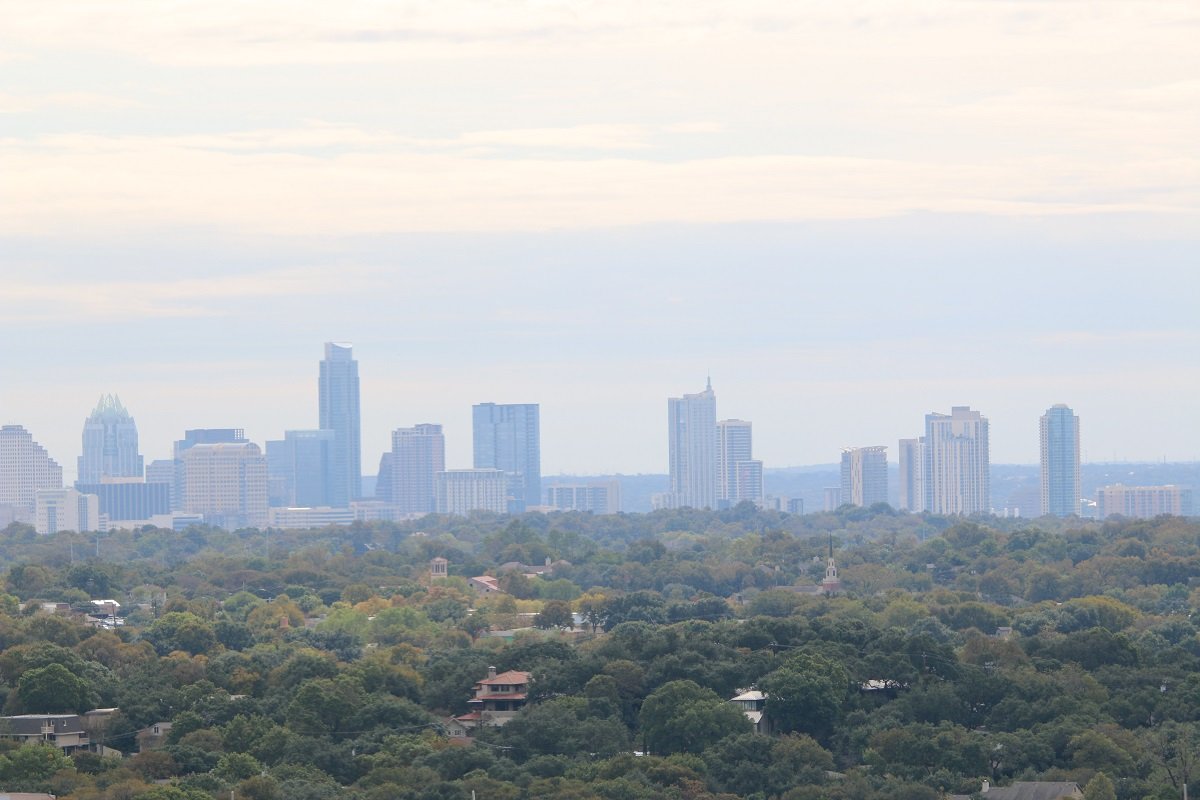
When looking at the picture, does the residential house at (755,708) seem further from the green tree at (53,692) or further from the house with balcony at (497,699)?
the green tree at (53,692)

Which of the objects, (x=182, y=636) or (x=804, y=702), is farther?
(x=182, y=636)

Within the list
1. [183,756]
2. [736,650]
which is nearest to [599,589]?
[736,650]

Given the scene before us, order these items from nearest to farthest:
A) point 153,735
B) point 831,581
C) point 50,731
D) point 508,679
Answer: point 50,731 < point 153,735 < point 508,679 < point 831,581

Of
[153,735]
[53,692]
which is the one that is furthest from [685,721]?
[53,692]

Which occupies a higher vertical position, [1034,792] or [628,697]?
[628,697]

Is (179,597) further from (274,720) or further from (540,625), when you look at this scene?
(274,720)

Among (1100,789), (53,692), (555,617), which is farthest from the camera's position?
(555,617)

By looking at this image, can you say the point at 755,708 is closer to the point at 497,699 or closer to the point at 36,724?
the point at 497,699
